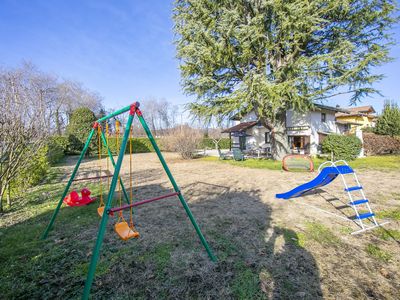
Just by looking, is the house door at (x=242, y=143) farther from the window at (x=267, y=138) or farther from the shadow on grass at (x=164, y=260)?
the shadow on grass at (x=164, y=260)

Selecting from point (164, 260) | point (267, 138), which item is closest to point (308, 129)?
point (267, 138)

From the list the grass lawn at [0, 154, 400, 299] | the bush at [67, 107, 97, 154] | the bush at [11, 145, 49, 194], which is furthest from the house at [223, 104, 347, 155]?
the bush at [67, 107, 97, 154]

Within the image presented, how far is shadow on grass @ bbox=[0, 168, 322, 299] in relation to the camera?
2279 mm

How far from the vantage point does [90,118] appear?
2186cm

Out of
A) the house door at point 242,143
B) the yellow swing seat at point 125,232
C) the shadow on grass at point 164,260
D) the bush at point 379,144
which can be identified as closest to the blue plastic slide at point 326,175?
the shadow on grass at point 164,260

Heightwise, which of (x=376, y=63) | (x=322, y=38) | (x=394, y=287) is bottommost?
(x=394, y=287)

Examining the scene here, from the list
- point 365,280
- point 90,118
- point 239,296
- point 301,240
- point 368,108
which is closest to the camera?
point 239,296

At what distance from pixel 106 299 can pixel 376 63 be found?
49.3ft

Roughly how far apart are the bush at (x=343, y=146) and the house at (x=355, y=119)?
6.55m

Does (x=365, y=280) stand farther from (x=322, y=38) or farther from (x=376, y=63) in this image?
(x=322, y=38)

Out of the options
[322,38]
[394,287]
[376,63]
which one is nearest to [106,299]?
[394,287]

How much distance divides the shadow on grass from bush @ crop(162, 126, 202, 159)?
12856 millimetres

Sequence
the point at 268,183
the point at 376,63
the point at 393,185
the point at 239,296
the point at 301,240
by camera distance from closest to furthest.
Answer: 1. the point at 239,296
2. the point at 301,240
3. the point at 393,185
4. the point at 268,183
5. the point at 376,63

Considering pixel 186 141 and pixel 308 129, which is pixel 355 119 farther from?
pixel 186 141
